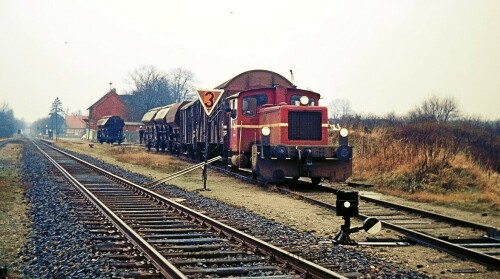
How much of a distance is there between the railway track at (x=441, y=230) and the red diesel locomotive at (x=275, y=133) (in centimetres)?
193

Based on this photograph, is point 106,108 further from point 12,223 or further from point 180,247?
point 180,247

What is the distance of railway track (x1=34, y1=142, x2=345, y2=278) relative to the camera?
5.78 m

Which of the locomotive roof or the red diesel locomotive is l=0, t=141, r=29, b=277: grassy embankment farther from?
the locomotive roof

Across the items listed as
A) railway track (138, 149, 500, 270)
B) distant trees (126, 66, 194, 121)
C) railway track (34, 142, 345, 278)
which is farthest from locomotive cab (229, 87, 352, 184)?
distant trees (126, 66, 194, 121)

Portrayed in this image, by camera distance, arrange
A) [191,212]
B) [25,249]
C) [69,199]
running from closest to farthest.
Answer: [25,249]
[191,212]
[69,199]

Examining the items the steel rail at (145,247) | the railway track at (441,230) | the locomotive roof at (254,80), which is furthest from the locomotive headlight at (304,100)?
the steel rail at (145,247)

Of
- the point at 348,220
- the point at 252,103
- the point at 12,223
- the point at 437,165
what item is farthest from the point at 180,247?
the point at 437,165

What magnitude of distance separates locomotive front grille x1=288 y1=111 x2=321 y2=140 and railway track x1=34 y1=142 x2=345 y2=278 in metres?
5.09

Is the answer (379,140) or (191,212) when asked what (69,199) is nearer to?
(191,212)

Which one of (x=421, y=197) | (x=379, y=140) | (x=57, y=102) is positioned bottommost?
(x=421, y=197)

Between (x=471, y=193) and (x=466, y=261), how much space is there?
8.07 metres

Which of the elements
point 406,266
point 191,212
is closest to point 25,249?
point 191,212

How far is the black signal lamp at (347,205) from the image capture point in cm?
785

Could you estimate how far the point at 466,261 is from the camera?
6734 mm
